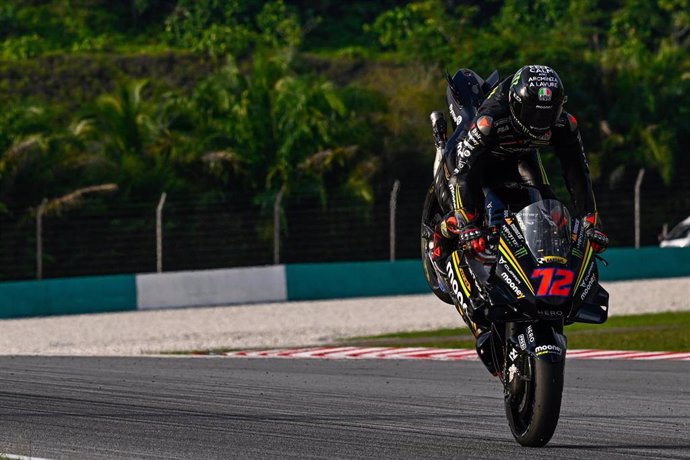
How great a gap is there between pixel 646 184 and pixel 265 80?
34.5ft

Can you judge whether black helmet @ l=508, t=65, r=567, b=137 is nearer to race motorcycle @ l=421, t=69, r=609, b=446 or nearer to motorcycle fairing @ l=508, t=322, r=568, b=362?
race motorcycle @ l=421, t=69, r=609, b=446

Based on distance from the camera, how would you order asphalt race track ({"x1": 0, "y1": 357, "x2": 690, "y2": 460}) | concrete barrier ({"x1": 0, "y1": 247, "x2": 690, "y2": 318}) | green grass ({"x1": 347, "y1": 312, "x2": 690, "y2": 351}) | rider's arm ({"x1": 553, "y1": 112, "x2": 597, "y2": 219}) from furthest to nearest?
concrete barrier ({"x1": 0, "y1": 247, "x2": 690, "y2": 318}) → green grass ({"x1": 347, "y1": 312, "x2": 690, "y2": 351}) → rider's arm ({"x1": 553, "y1": 112, "x2": 597, "y2": 219}) → asphalt race track ({"x1": 0, "y1": 357, "x2": 690, "y2": 460})

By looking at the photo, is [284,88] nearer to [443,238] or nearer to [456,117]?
[456,117]

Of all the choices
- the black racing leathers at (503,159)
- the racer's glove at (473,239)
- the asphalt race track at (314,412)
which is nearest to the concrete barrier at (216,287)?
the asphalt race track at (314,412)

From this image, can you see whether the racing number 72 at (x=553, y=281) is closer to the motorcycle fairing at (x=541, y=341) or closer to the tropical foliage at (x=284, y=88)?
the motorcycle fairing at (x=541, y=341)

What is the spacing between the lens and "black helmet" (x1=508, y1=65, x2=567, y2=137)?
7375mm

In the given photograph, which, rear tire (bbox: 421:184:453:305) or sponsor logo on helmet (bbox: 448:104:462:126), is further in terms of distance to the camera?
sponsor logo on helmet (bbox: 448:104:462:126)

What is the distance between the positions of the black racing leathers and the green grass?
8.52 m

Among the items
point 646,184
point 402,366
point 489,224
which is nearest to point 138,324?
point 402,366

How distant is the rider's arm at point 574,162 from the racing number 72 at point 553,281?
0.73m

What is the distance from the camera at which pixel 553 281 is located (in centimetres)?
706

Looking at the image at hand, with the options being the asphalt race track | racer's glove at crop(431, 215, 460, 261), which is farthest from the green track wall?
racer's glove at crop(431, 215, 460, 261)

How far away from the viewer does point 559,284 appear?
7070mm

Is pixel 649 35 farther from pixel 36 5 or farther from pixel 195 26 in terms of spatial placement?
pixel 36 5
